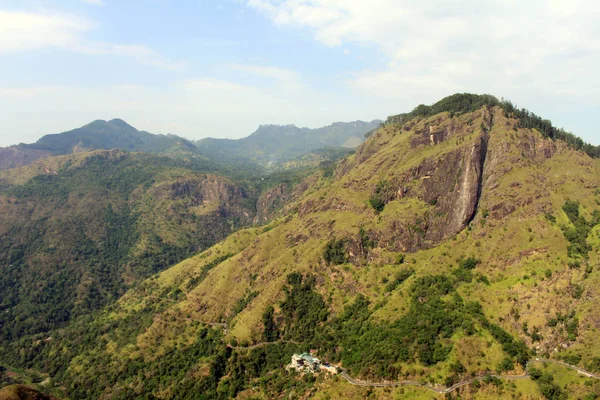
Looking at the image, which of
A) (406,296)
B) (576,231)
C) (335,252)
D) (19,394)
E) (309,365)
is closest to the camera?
(19,394)

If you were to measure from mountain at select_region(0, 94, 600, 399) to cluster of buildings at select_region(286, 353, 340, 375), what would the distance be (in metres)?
2.23

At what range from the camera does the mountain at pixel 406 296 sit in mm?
99750

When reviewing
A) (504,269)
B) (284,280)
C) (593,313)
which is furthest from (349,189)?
(593,313)

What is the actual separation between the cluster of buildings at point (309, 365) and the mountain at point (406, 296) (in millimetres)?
2228

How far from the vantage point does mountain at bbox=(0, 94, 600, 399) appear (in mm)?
99750

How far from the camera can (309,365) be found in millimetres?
113125

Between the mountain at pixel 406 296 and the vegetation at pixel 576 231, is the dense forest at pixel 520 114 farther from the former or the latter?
the vegetation at pixel 576 231

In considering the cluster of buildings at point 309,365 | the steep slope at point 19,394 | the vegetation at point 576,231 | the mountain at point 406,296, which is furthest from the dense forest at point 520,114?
the steep slope at point 19,394

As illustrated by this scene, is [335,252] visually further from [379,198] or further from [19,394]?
[19,394]

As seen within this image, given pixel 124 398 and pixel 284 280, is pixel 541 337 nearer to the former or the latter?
pixel 284 280

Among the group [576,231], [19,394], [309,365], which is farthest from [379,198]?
[19,394]

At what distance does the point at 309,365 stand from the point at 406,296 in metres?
35.3

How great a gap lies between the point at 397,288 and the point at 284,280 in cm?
3931

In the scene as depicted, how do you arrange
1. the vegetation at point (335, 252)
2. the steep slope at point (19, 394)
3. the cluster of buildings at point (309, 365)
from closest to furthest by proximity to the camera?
the steep slope at point (19, 394)
the cluster of buildings at point (309, 365)
the vegetation at point (335, 252)
